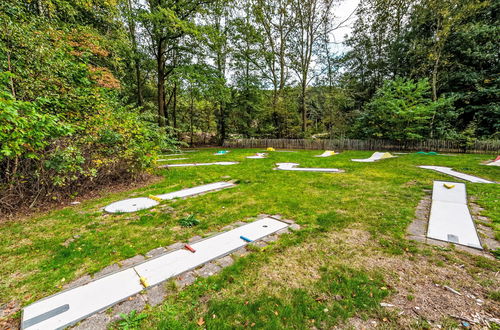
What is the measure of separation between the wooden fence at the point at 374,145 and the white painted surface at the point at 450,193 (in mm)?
9549

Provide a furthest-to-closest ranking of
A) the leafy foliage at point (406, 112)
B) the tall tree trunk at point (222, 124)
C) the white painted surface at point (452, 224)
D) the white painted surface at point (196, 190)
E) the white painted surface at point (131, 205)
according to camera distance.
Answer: the tall tree trunk at point (222, 124), the leafy foliage at point (406, 112), the white painted surface at point (196, 190), the white painted surface at point (131, 205), the white painted surface at point (452, 224)

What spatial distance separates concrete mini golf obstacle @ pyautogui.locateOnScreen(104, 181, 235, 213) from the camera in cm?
335

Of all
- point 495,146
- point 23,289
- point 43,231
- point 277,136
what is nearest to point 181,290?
point 23,289

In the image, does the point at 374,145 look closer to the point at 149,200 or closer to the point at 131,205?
the point at 149,200

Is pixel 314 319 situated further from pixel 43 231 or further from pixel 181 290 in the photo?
pixel 43 231

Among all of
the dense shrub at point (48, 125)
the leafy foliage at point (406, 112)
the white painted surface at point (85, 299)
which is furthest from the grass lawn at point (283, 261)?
the leafy foliage at point (406, 112)

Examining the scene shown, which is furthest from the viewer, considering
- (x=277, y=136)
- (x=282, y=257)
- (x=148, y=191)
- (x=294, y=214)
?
(x=277, y=136)

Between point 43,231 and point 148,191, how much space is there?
187cm

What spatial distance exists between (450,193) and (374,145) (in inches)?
420

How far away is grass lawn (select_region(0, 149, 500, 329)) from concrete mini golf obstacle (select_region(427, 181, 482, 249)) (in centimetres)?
23

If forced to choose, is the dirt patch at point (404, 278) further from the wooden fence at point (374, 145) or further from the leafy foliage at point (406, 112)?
the wooden fence at point (374, 145)

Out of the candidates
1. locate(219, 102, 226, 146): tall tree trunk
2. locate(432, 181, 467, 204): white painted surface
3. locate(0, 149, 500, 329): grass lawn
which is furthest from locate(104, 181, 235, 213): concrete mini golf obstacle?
locate(219, 102, 226, 146): tall tree trunk

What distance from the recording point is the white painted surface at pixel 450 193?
3438 mm

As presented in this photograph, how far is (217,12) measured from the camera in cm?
1262
